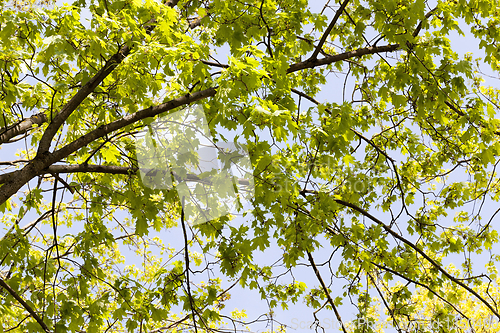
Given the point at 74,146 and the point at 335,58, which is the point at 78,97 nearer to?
the point at 74,146

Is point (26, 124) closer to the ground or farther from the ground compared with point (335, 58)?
farther from the ground

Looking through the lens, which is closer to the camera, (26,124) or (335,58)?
(335,58)

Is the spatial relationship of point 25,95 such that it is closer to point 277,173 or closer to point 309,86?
point 277,173

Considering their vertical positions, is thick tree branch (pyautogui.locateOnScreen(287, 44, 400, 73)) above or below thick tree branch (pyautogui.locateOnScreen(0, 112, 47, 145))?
below

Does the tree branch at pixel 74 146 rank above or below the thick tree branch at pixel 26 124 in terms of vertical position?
below

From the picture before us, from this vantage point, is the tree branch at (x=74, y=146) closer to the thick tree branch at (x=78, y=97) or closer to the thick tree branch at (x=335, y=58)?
the thick tree branch at (x=78, y=97)

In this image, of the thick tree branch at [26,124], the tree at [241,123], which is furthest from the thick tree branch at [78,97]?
the thick tree branch at [26,124]

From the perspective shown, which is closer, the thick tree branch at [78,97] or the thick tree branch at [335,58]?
the thick tree branch at [78,97]

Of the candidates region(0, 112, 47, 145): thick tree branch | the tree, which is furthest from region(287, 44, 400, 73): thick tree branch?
region(0, 112, 47, 145): thick tree branch

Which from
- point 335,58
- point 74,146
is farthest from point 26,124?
point 335,58

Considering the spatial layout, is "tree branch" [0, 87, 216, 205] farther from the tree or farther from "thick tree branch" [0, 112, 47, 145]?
"thick tree branch" [0, 112, 47, 145]

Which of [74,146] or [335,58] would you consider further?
[335,58]

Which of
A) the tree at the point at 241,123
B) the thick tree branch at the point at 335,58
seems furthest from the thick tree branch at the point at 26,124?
the thick tree branch at the point at 335,58

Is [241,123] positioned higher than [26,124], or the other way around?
[26,124]
